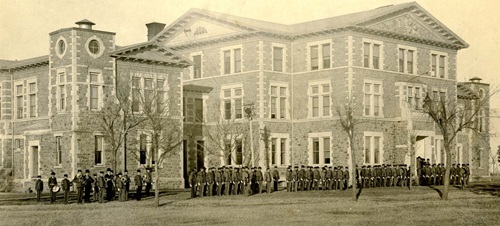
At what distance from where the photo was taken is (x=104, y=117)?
37250 mm

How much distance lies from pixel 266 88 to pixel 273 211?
2098 cm

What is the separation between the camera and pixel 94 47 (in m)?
39.3

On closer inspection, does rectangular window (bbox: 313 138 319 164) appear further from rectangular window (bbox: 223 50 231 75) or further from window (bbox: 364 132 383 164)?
rectangular window (bbox: 223 50 231 75)

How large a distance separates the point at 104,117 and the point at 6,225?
14.6 meters

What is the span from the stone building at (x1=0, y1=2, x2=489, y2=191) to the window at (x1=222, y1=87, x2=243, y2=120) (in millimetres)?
74

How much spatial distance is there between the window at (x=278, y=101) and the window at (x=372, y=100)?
543 centimetres

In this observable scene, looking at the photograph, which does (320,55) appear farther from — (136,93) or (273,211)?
(273,211)

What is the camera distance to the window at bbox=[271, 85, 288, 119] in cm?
4819

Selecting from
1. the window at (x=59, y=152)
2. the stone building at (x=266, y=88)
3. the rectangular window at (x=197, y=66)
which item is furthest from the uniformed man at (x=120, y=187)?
the rectangular window at (x=197, y=66)

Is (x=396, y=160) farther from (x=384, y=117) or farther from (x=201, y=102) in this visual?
(x=201, y=102)

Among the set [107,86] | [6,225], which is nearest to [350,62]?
[107,86]

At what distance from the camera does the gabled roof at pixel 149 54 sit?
4050 cm

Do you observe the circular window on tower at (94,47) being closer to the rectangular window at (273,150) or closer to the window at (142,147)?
the window at (142,147)

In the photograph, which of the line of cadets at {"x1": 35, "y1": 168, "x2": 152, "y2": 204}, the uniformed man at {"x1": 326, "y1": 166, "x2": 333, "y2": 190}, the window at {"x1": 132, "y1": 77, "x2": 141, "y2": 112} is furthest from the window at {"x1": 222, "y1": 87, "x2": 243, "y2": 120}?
the line of cadets at {"x1": 35, "y1": 168, "x2": 152, "y2": 204}
